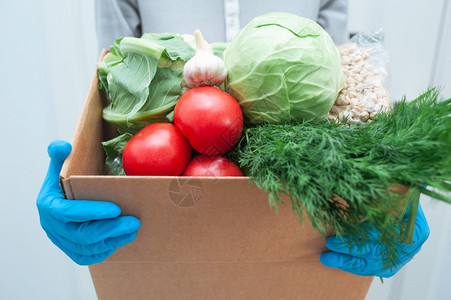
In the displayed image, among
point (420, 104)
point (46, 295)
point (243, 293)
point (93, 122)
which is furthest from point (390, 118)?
point (46, 295)

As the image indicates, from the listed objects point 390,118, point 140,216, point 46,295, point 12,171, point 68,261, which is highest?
point 390,118

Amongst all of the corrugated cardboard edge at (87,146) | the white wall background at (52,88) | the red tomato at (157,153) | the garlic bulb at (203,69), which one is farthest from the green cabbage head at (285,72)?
the white wall background at (52,88)

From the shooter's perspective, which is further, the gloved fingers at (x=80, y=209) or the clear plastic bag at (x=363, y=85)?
the clear plastic bag at (x=363, y=85)

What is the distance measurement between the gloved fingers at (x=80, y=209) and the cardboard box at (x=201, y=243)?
0.03 feet

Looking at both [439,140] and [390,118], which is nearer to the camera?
[439,140]

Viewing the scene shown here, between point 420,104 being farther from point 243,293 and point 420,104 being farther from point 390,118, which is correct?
point 243,293

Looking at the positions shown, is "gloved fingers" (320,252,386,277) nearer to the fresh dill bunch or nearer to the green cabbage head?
the fresh dill bunch

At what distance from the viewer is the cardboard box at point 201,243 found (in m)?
0.42

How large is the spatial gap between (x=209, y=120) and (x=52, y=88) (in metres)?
0.84

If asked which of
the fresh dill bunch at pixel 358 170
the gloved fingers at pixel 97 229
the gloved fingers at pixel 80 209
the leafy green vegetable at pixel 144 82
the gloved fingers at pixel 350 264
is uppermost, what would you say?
the leafy green vegetable at pixel 144 82

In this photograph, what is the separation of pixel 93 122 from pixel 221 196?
0.98ft

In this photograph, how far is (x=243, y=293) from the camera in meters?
0.52

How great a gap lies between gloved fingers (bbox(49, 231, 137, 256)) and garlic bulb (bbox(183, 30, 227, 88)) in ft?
0.84

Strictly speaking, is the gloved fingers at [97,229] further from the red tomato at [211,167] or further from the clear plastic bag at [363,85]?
the clear plastic bag at [363,85]
